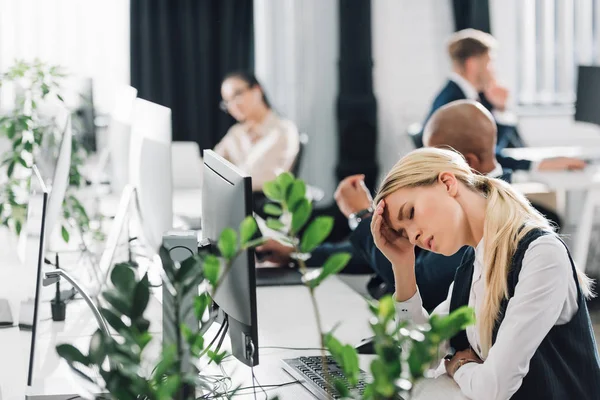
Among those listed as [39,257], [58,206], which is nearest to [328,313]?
[58,206]

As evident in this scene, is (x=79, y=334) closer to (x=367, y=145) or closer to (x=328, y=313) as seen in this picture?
(x=328, y=313)

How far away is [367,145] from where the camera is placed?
6.10 metres

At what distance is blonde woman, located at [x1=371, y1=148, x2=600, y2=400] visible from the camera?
1768mm

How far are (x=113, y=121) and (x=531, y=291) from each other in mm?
1929

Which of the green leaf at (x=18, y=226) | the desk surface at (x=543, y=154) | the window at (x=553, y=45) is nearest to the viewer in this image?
the green leaf at (x=18, y=226)

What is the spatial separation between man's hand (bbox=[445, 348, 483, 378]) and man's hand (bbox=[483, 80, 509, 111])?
343 centimetres

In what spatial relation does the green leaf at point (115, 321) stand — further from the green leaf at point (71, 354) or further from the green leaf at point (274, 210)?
the green leaf at point (274, 210)

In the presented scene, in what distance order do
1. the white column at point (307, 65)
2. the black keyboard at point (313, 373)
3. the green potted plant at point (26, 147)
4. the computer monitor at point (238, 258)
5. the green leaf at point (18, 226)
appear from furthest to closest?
the white column at point (307, 65) < the green potted plant at point (26, 147) < the green leaf at point (18, 226) < the black keyboard at point (313, 373) < the computer monitor at point (238, 258)

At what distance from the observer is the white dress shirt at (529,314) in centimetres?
175

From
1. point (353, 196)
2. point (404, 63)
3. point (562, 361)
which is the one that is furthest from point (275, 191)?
point (404, 63)

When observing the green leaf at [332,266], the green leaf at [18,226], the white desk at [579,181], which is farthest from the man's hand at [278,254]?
the green leaf at [332,266]

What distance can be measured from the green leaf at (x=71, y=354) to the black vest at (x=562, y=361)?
1.15 m

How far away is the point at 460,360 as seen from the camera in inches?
76.9

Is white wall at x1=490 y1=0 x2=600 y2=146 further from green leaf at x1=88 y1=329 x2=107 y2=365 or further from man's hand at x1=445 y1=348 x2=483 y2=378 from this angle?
green leaf at x1=88 y1=329 x2=107 y2=365
